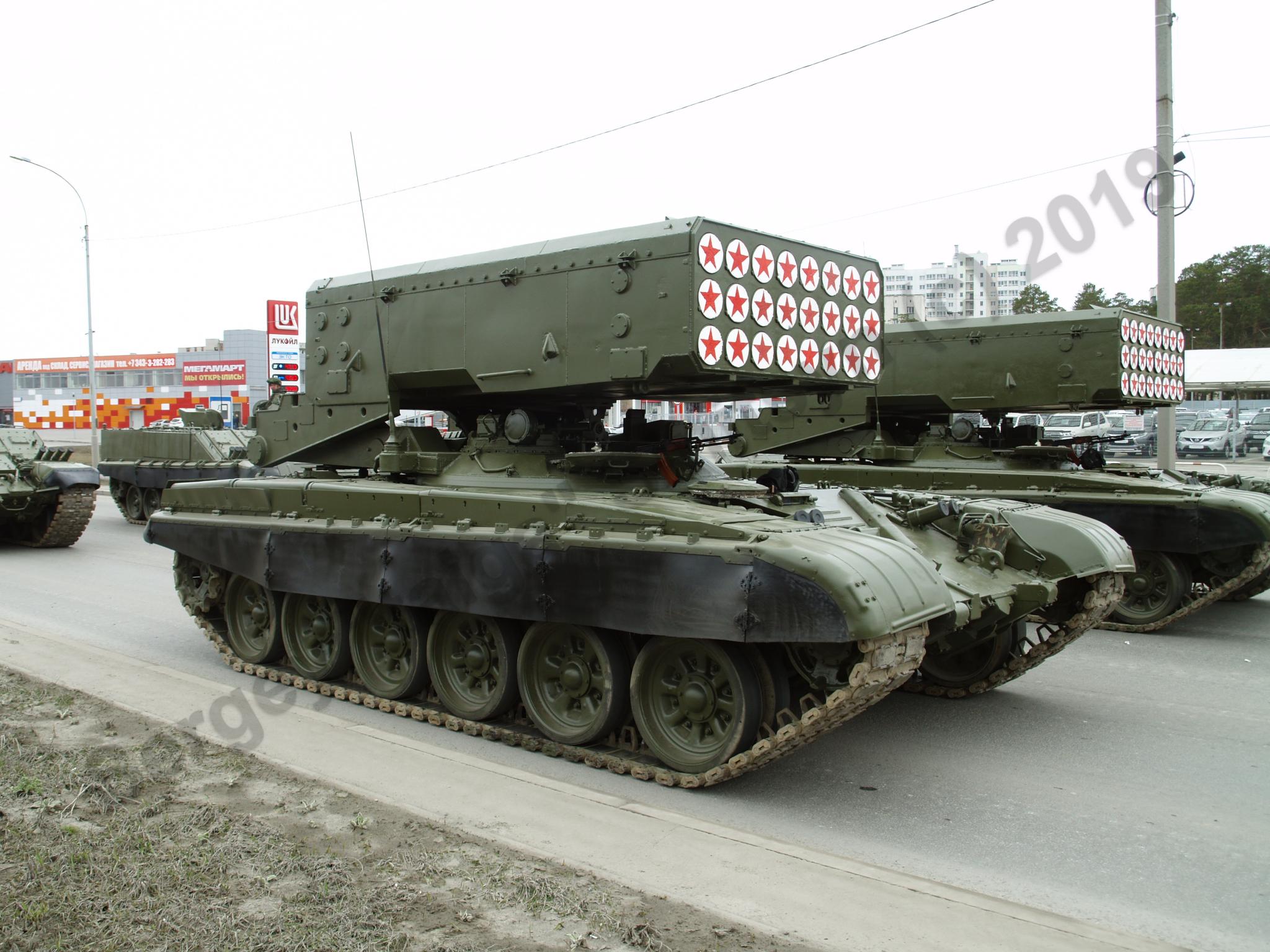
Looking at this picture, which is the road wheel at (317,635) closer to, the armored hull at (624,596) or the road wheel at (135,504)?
the armored hull at (624,596)

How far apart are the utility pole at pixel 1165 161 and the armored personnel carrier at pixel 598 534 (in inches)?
340

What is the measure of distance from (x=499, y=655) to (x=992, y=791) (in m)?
3.07

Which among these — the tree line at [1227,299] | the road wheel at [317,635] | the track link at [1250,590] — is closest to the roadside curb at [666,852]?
the road wheel at [317,635]

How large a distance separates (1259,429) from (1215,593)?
3007cm

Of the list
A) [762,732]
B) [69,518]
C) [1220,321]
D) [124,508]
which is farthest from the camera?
[1220,321]

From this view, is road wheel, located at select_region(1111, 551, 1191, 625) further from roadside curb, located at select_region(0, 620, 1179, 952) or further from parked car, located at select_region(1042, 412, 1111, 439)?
parked car, located at select_region(1042, 412, 1111, 439)

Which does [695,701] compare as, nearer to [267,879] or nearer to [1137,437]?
[267,879]

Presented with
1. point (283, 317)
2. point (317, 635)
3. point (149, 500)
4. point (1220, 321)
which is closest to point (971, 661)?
point (317, 635)

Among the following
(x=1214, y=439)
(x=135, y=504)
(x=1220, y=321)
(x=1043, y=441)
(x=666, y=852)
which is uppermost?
(x=1220, y=321)

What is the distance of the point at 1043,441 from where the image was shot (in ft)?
43.2

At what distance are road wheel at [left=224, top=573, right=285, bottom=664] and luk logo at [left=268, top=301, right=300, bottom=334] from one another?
12161 millimetres

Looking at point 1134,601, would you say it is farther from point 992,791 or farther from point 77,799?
point 77,799

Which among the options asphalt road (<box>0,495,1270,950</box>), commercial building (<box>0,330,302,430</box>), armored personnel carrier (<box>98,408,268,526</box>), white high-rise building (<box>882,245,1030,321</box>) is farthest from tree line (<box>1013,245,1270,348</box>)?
asphalt road (<box>0,495,1270,950</box>)

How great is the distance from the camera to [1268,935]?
4297 mm
